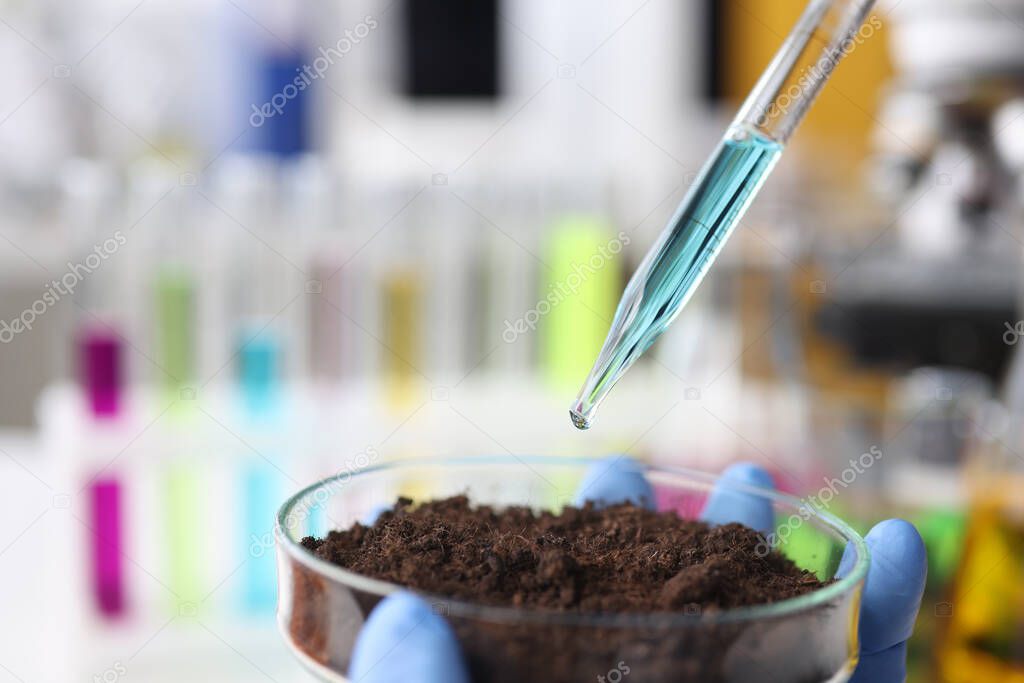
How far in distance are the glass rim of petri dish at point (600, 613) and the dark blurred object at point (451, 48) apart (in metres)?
1.95

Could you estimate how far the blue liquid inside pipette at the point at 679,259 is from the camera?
457 mm

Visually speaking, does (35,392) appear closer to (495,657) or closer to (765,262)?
(765,262)

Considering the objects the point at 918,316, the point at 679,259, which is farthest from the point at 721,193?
the point at 918,316

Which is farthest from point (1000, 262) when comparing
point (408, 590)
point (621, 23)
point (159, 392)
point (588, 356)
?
point (408, 590)

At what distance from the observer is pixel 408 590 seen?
35 cm

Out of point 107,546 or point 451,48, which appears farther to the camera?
point 451,48

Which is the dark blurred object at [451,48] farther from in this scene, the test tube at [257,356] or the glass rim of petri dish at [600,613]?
the glass rim of petri dish at [600,613]

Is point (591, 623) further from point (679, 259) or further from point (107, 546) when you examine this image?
point (107, 546)

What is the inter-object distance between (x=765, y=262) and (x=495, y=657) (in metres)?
1.25

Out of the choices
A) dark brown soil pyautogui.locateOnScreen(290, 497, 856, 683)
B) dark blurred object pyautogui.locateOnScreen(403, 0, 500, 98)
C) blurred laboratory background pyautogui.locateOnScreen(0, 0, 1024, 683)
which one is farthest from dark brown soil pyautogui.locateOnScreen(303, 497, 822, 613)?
dark blurred object pyautogui.locateOnScreen(403, 0, 500, 98)

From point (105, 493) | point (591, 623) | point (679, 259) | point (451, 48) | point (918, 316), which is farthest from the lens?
point (451, 48)

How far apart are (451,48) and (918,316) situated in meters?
1.29

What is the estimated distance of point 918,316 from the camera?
170 cm

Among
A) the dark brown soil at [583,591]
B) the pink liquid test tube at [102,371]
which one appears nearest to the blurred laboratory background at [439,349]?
the pink liquid test tube at [102,371]
